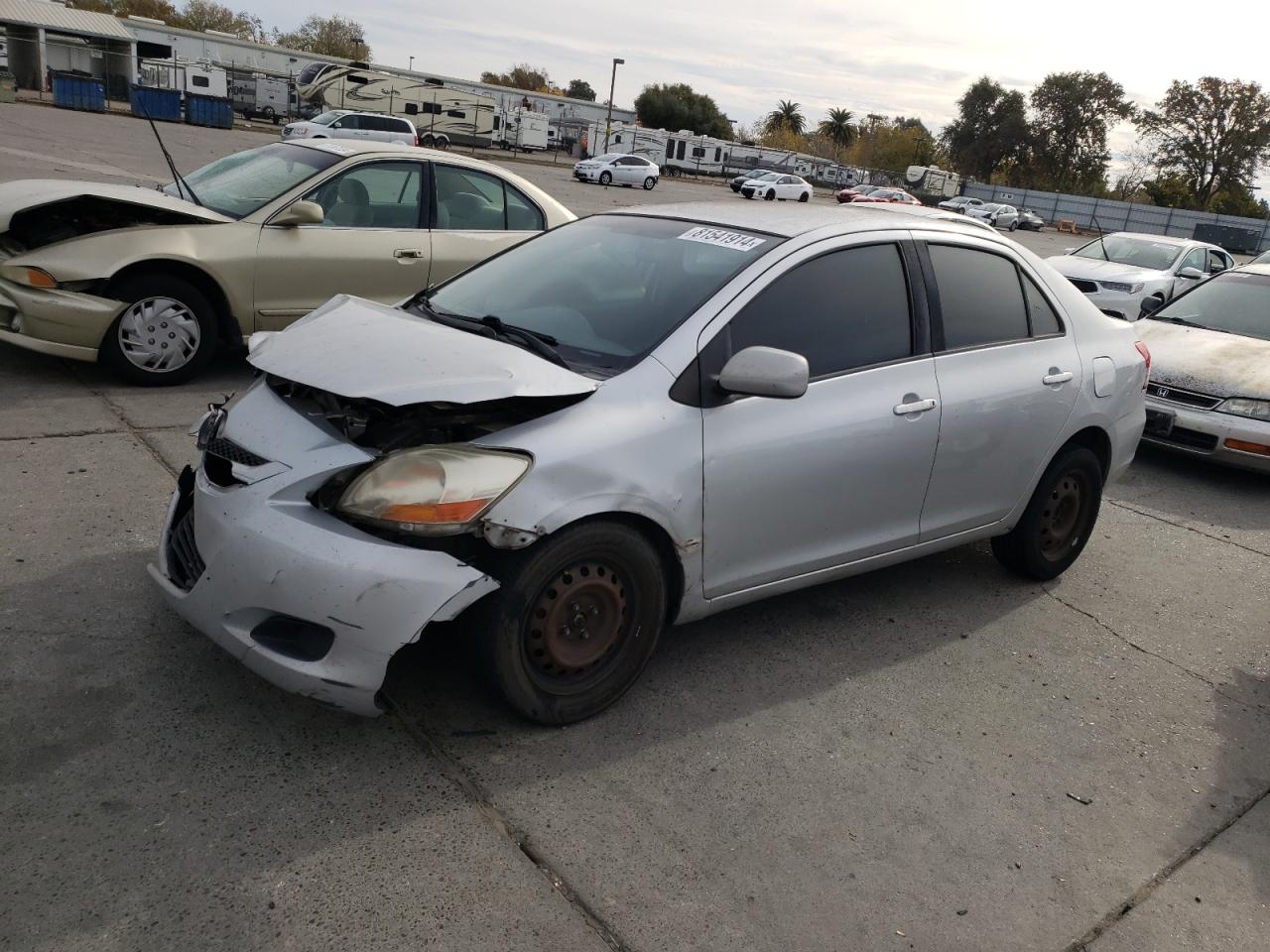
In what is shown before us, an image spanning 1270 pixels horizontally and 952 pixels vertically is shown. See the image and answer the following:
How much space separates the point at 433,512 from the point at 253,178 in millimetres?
4936

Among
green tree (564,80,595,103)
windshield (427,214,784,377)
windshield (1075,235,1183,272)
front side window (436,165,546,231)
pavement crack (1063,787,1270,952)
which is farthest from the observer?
green tree (564,80,595,103)

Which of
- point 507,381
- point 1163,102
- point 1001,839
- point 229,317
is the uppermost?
point 1163,102

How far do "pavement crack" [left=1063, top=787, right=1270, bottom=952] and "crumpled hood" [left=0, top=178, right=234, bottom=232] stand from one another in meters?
5.93

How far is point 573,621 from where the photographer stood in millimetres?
3111

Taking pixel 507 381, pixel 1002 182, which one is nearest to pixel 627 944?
pixel 507 381

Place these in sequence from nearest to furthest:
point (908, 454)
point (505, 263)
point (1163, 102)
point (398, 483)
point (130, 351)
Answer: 1. point (398, 483)
2. point (908, 454)
3. point (505, 263)
4. point (130, 351)
5. point (1163, 102)

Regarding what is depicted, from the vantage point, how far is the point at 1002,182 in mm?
87688

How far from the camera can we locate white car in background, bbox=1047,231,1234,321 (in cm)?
1257

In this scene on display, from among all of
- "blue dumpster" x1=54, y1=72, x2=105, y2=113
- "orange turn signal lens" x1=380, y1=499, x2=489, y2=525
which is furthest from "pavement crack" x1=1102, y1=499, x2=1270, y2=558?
"blue dumpster" x1=54, y1=72, x2=105, y2=113

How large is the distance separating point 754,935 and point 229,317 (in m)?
5.22

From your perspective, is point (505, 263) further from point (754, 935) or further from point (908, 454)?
point (754, 935)

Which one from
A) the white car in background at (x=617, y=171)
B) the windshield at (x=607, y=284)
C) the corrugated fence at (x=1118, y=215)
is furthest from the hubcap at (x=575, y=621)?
the corrugated fence at (x=1118, y=215)

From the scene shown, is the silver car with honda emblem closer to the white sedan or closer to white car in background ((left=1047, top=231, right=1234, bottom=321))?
white car in background ((left=1047, top=231, right=1234, bottom=321))

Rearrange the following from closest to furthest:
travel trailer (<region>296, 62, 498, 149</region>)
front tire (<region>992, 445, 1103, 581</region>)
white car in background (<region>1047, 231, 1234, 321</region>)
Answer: front tire (<region>992, 445, 1103, 581</region>), white car in background (<region>1047, 231, 1234, 321</region>), travel trailer (<region>296, 62, 498, 149</region>)
